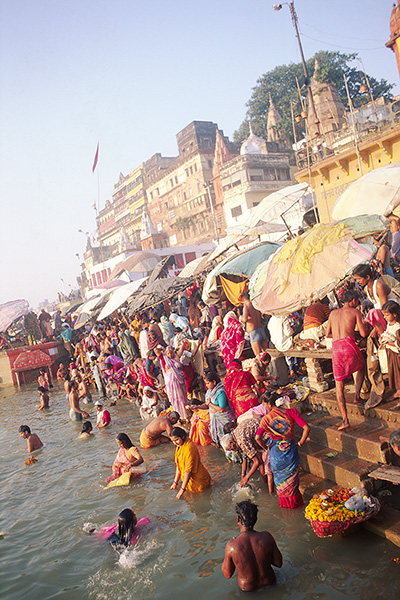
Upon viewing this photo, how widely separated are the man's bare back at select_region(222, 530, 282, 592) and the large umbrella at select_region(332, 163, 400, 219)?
5047 millimetres

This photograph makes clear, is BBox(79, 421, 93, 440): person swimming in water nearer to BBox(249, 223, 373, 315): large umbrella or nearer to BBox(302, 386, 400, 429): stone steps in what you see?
BBox(302, 386, 400, 429): stone steps

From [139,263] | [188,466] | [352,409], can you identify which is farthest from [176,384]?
[139,263]

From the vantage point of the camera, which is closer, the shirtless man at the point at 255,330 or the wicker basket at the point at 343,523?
the wicker basket at the point at 343,523

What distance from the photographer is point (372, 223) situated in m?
5.58

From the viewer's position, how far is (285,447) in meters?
4.50

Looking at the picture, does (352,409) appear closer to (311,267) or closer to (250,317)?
(311,267)

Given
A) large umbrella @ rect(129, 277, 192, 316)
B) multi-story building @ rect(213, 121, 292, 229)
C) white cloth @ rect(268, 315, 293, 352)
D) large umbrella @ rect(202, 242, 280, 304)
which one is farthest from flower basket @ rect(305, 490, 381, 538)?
multi-story building @ rect(213, 121, 292, 229)

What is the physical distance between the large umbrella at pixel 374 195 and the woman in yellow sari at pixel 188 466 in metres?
4.35

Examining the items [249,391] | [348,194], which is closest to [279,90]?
[348,194]

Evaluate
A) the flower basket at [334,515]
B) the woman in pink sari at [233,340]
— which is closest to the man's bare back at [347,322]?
the flower basket at [334,515]

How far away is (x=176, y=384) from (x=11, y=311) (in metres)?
17.7

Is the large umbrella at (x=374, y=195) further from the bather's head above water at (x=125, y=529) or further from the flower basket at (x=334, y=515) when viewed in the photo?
the bather's head above water at (x=125, y=529)

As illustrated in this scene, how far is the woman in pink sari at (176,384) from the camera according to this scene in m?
8.27

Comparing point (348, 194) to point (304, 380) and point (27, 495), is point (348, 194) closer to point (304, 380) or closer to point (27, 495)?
point (304, 380)
